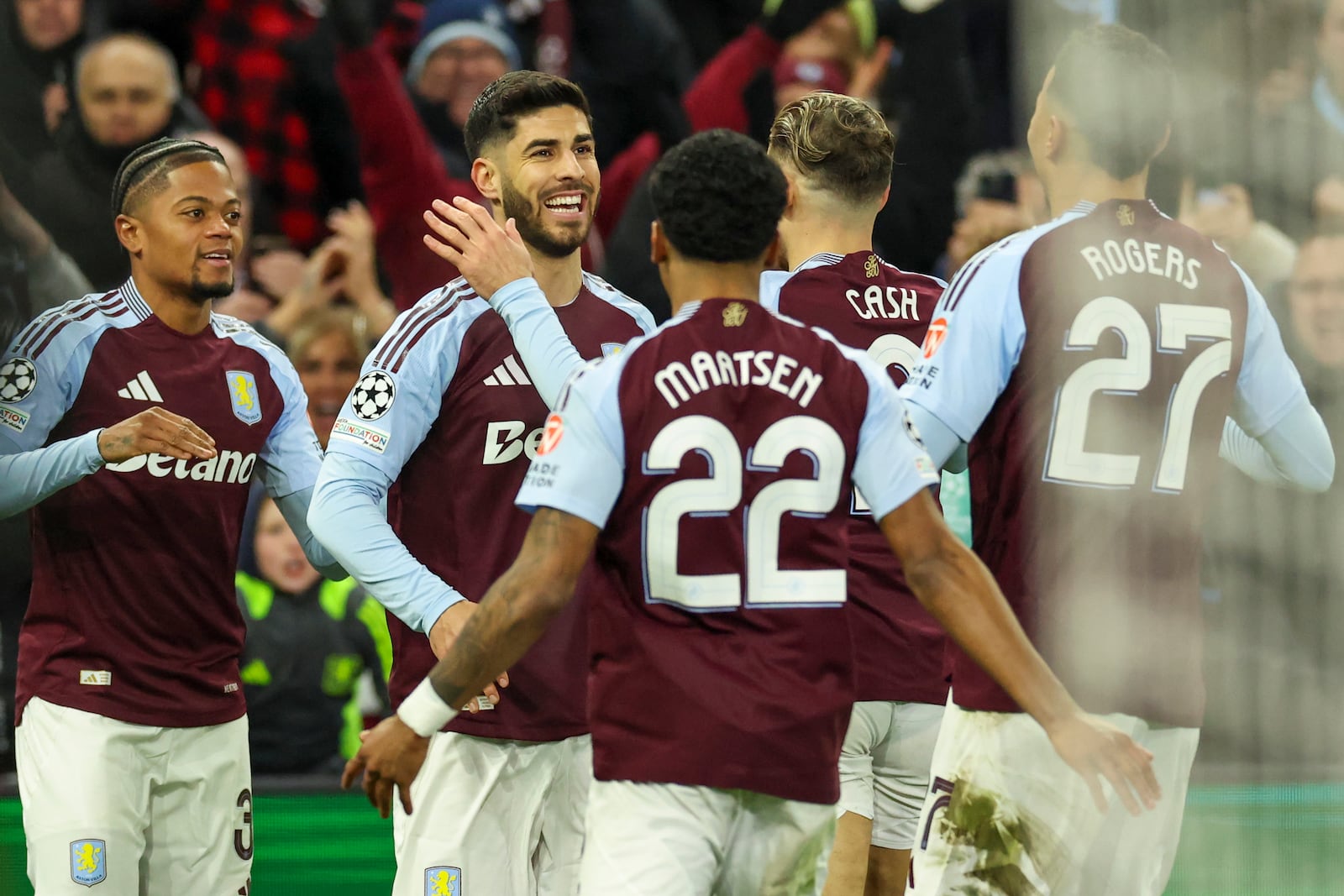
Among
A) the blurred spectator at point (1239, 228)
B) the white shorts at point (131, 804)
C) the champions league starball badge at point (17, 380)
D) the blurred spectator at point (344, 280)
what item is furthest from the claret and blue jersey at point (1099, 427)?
the blurred spectator at point (344, 280)

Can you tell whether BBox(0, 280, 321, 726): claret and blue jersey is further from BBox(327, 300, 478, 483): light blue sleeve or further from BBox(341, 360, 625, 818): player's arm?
BBox(341, 360, 625, 818): player's arm

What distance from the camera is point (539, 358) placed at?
3.60 m

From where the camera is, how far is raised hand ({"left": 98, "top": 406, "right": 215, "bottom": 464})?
3740mm

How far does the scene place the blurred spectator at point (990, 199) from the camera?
7805 millimetres

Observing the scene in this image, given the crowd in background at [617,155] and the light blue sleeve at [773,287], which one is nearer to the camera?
the light blue sleeve at [773,287]

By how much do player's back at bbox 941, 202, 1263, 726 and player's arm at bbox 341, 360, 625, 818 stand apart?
35.8 inches

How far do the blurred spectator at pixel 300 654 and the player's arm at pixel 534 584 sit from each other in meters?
4.04

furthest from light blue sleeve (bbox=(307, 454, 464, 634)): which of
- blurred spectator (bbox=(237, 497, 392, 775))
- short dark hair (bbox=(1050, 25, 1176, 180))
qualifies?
blurred spectator (bbox=(237, 497, 392, 775))

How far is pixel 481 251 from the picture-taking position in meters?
3.71

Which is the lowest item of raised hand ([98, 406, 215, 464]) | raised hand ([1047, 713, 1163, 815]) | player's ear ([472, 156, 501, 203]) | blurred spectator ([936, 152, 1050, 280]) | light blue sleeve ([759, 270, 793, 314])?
raised hand ([1047, 713, 1163, 815])

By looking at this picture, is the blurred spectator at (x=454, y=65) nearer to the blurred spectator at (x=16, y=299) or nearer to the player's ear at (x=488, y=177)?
the blurred spectator at (x=16, y=299)

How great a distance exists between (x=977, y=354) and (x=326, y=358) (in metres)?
4.36

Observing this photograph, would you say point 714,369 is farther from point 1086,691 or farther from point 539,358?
point 1086,691

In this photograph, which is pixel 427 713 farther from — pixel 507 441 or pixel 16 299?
pixel 16 299
